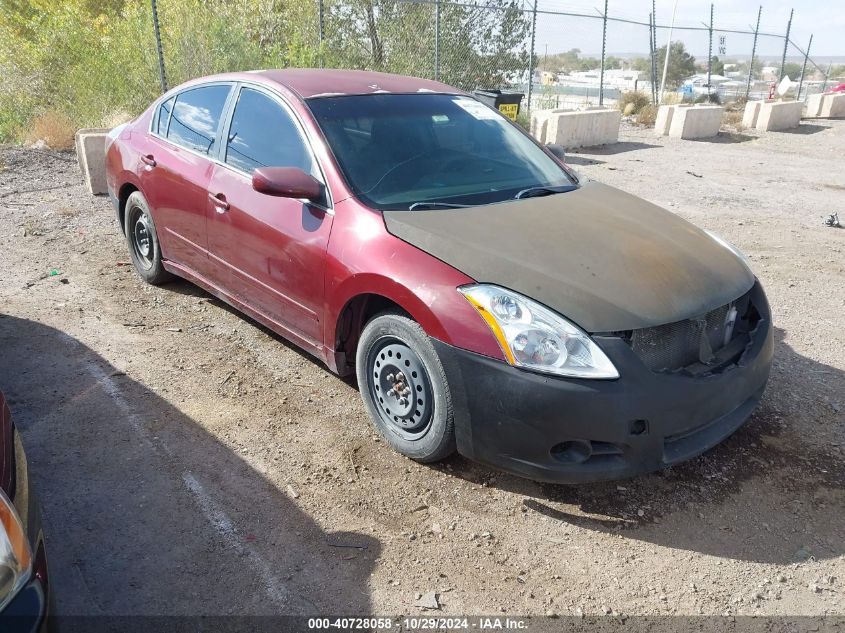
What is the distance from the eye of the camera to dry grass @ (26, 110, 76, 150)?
11.0 metres

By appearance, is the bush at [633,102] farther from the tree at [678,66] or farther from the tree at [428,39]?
the tree at [678,66]

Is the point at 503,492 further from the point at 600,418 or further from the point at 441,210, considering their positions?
the point at 441,210

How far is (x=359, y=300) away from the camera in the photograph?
344cm

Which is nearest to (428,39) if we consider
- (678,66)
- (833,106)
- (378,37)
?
(378,37)

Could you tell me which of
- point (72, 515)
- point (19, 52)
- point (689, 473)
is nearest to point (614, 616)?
point (689, 473)

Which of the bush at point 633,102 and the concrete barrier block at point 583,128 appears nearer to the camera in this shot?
the concrete barrier block at point 583,128

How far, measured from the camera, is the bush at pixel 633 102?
811 inches

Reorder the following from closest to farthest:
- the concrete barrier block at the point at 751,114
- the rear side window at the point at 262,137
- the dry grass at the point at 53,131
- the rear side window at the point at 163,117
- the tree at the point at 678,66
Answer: the rear side window at the point at 262,137, the rear side window at the point at 163,117, the dry grass at the point at 53,131, the concrete barrier block at the point at 751,114, the tree at the point at 678,66

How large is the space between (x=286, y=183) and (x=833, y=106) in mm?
22477

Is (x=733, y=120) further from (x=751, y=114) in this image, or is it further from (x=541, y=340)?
(x=541, y=340)

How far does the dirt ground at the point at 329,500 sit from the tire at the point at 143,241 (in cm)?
43

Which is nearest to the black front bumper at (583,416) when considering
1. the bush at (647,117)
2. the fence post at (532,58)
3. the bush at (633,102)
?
the fence post at (532,58)

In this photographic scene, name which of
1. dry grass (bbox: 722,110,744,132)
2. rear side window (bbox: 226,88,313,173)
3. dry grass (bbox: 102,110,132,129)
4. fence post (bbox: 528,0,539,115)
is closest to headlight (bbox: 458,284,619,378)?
rear side window (bbox: 226,88,313,173)

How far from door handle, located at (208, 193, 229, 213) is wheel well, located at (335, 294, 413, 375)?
3.82ft
